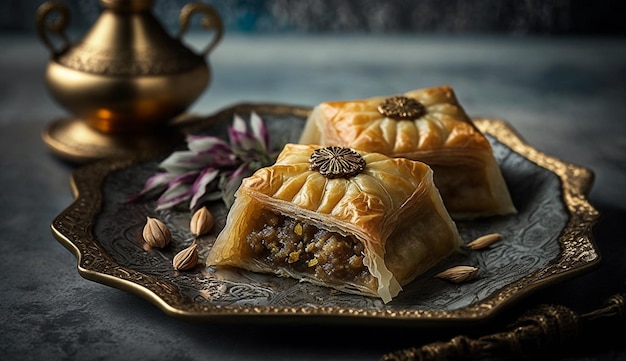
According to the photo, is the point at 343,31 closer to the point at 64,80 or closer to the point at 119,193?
the point at 64,80

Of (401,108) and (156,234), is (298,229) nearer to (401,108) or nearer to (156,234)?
(156,234)

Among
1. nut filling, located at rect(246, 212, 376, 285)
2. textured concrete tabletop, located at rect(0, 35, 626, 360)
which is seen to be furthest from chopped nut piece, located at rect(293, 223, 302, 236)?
textured concrete tabletop, located at rect(0, 35, 626, 360)

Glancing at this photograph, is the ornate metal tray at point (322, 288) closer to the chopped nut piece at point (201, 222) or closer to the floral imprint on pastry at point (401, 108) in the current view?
the chopped nut piece at point (201, 222)

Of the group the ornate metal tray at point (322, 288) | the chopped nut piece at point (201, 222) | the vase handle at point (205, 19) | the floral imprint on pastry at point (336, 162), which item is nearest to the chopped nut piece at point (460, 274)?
the ornate metal tray at point (322, 288)

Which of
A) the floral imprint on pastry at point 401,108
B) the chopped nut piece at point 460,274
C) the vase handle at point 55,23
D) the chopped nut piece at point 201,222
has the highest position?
the vase handle at point 55,23

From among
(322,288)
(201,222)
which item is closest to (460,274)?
(322,288)

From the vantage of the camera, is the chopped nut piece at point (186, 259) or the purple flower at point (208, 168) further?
the purple flower at point (208, 168)
